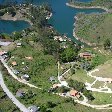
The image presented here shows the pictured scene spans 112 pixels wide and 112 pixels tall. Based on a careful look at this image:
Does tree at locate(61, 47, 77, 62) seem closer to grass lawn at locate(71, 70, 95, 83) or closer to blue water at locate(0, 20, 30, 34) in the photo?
grass lawn at locate(71, 70, 95, 83)

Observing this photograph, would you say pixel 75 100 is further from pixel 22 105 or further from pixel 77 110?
pixel 22 105

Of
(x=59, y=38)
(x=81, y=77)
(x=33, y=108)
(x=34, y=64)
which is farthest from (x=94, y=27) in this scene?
(x=33, y=108)

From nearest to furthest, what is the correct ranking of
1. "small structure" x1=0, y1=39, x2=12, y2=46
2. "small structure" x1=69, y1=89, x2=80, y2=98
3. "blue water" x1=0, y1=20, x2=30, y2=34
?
"small structure" x1=69, y1=89, x2=80, y2=98 → "small structure" x1=0, y1=39, x2=12, y2=46 → "blue water" x1=0, y1=20, x2=30, y2=34

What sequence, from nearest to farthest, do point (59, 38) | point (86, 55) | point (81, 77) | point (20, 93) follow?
point (20, 93), point (81, 77), point (86, 55), point (59, 38)

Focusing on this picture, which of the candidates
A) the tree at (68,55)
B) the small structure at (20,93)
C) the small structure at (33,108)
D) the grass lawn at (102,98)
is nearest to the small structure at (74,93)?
the grass lawn at (102,98)

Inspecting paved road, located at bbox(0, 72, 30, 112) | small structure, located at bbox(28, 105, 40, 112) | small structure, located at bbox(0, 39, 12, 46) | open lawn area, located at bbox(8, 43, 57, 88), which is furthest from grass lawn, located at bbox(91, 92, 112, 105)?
small structure, located at bbox(0, 39, 12, 46)

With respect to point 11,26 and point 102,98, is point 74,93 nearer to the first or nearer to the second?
point 102,98
